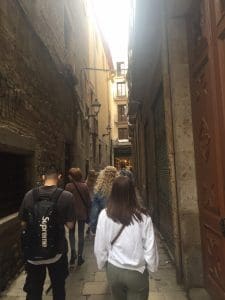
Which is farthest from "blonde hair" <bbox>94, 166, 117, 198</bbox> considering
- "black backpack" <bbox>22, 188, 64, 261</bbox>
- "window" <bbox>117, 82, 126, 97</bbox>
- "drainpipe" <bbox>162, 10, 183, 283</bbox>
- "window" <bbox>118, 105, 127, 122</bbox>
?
"window" <bbox>117, 82, 126, 97</bbox>

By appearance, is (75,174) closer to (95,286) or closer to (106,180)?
(106,180)

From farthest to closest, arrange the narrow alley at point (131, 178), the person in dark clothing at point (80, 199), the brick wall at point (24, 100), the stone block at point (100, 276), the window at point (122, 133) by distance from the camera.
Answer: the window at point (122, 133)
the person in dark clothing at point (80, 199)
the brick wall at point (24, 100)
the stone block at point (100, 276)
the narrow alley at point (131, 178)

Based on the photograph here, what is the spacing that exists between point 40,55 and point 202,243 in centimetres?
546

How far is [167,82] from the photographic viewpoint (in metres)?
4.75

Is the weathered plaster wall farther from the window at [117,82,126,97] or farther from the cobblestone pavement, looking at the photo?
the window at [117,82,126,97]

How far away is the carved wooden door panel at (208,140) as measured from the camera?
3.12 meters

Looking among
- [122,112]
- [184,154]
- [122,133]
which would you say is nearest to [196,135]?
[184,154]

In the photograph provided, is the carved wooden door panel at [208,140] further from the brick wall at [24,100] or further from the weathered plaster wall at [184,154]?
the brick wall at [24,100]

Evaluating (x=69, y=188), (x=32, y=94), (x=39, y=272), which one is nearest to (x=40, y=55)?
(x=32, y=94)

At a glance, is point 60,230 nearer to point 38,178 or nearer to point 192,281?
point 192,281

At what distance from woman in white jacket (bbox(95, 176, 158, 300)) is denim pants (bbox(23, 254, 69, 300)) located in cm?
79

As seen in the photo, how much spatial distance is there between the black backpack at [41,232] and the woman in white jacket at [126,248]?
0.66 m

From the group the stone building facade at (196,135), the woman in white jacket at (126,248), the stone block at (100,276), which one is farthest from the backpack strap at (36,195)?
the stone block at (100,276)

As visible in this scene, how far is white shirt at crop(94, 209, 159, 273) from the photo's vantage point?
262cm
